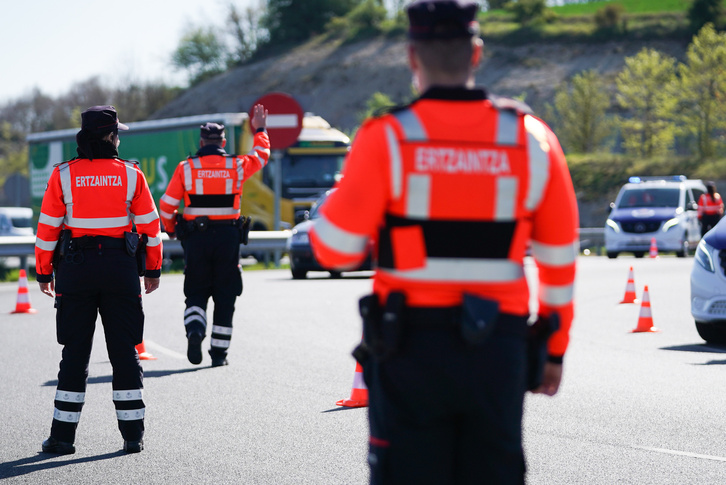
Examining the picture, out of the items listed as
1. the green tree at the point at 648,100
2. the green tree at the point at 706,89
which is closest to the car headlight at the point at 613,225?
the green tree at the point at 706,89

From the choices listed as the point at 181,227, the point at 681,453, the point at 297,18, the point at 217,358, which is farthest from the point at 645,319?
the point at 297,18

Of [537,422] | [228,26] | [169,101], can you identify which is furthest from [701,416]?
[228,26]

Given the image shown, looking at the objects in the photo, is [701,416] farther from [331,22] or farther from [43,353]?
[331,22]

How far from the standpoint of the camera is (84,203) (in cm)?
651

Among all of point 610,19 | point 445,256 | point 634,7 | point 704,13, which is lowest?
point 445,256

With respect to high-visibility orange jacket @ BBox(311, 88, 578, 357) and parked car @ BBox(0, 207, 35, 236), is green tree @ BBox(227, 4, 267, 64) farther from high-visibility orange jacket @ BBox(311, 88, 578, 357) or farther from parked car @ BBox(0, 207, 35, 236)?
high-visibility orange jacket @ BBox(311, 88, 578, 357)

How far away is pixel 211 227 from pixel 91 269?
3436 mm

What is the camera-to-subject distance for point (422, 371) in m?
3.02

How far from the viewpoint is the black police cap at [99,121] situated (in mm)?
6414

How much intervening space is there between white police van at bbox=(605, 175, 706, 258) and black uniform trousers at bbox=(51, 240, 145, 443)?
918 inches

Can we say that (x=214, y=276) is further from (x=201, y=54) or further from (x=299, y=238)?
(x=201, y=54)

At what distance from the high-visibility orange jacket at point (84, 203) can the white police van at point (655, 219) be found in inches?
917

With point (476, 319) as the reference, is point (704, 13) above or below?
above

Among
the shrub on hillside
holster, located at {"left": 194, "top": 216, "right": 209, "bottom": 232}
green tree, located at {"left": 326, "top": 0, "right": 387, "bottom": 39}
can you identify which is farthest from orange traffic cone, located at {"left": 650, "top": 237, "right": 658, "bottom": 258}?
green tree, located at {"left": 326, "top": 0, "right": 387, "bottom": 39}
